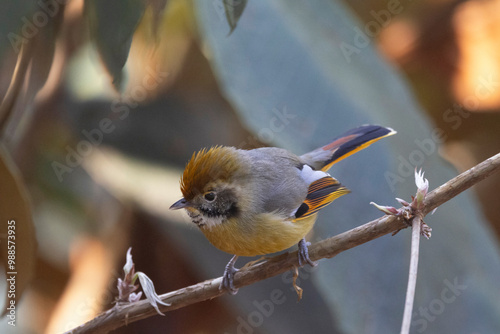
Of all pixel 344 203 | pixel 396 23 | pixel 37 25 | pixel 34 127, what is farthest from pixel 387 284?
pixel 396 23

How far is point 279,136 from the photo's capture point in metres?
Result: 2.27

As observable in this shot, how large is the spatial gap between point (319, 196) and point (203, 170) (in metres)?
0.49

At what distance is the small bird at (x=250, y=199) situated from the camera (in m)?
1.76

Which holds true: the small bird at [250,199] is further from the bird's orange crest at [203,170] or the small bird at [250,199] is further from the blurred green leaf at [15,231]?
the blurred green leaf at [15,231]

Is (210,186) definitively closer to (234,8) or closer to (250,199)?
(250,199)

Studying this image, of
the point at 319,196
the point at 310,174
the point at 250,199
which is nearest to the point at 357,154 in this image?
the point at 310,174

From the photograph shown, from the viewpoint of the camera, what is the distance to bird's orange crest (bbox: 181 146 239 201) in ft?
5.68

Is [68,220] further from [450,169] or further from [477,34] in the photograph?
[477,34]
